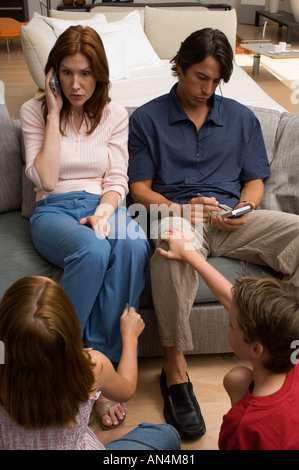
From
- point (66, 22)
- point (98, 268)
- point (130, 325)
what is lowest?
point (130, 325)

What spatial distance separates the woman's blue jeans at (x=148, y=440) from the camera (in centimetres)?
127

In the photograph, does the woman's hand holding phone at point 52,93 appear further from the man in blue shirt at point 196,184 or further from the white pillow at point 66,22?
the white pillow at point 66,22

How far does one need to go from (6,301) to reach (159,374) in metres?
1.02

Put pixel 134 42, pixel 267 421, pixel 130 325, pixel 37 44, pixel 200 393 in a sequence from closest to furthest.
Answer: pixel 267 421
pixel 130 325
pixel 200 393
pixel 37 44
pixel 134 42

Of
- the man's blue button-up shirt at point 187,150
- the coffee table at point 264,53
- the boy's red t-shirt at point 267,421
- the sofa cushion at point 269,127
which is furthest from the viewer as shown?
the coffee table at point 264,53

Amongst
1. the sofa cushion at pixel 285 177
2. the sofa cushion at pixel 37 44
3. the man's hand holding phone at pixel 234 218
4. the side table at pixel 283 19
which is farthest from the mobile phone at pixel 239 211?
the side table at pixel 283 19

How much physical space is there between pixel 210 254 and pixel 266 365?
82cm

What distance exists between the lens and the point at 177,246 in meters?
1.74

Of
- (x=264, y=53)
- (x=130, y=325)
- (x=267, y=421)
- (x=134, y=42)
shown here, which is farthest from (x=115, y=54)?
(x=267, y=421)

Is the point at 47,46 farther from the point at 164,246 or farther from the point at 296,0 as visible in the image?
the point at 296,0

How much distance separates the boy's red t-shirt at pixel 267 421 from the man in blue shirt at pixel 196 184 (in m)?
0.55

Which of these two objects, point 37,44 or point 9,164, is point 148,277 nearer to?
point 9,164
